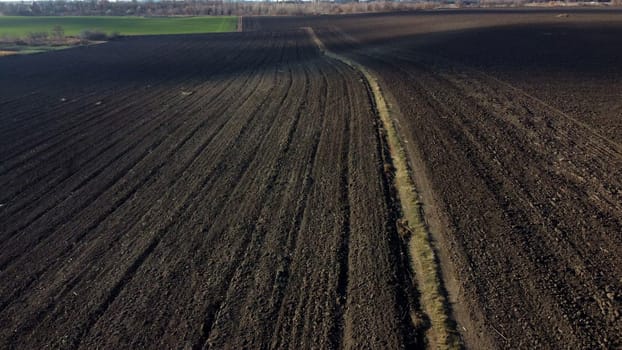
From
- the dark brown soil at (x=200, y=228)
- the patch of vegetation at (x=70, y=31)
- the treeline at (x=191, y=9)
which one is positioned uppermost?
the treeline at (x=191, y=9)

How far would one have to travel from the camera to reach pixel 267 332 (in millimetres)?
5672

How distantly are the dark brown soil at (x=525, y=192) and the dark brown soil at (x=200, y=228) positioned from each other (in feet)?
3.89

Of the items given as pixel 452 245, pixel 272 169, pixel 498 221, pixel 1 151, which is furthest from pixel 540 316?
pixel 1 151

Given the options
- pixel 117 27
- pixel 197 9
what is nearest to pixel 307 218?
pixel 117 27

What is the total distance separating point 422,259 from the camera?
7.19 m

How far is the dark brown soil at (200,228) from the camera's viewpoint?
5895mm

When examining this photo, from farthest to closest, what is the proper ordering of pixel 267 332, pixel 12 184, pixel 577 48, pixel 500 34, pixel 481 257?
1. pixel 500 34
2. pixel 577 48
3. pixel 12 184
4. pixel 481 257
5. pixel 267 332

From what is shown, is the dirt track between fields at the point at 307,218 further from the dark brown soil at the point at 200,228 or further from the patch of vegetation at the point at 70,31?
the patch of vegetation at the point at 70,31

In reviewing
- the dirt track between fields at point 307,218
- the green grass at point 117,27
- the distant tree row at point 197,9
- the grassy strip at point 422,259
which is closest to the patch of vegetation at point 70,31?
the green grass at point 117,27

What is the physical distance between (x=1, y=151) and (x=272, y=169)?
28.7ft

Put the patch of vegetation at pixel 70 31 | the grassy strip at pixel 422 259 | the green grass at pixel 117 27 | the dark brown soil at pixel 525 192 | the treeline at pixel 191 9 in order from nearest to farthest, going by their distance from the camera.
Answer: the grassy strip at pixel 422 259
the dark brown soil at pixel 525 192
the patch of vegetation at pixel 70 31
the green grass at pixel 117 27
the treeline at pixel 191 9

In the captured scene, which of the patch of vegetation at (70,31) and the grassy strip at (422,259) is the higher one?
the patch of vegetation at (70,31)

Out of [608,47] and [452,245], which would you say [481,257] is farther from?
[608,47]

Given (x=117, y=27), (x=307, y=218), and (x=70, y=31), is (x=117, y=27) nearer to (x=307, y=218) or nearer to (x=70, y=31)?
(x=70, y=31)
